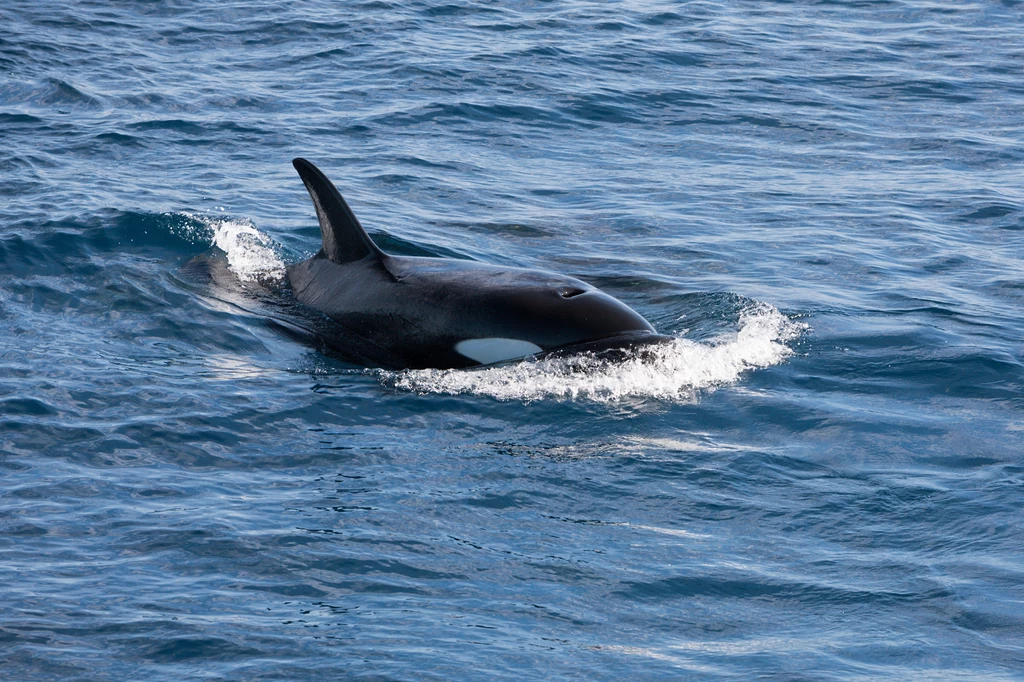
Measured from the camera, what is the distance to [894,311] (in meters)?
13.6

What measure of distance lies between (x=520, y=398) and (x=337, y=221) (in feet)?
9.93

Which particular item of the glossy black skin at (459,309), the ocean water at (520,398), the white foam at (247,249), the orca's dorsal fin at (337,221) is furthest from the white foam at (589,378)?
the white foam at (247,249)

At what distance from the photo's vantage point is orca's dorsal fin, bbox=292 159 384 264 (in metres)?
12.1

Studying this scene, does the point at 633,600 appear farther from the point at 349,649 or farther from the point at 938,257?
the point at 938,257

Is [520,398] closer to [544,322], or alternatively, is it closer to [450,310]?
[544,322]

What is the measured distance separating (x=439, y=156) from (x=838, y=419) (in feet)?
34.7

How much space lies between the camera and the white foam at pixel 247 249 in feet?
45.9

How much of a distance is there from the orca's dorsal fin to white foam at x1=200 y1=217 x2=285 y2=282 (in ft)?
4.84

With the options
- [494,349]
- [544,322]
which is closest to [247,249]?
[494,349]

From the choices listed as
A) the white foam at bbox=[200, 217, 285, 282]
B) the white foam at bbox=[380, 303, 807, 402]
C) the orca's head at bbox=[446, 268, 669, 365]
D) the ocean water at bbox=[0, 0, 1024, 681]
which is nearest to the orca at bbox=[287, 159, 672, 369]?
the orca's head at bbox=[446, 268, 669, 365]

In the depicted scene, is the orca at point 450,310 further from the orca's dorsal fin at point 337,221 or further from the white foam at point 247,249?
the white foam at point 247,249

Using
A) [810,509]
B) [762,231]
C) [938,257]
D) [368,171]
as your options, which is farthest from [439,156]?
[810,509]

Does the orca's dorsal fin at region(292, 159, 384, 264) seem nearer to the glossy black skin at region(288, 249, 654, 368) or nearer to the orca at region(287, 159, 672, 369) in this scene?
the orca at region(287, 159, 672, 369)

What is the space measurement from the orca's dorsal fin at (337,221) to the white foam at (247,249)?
1476 millimetres
